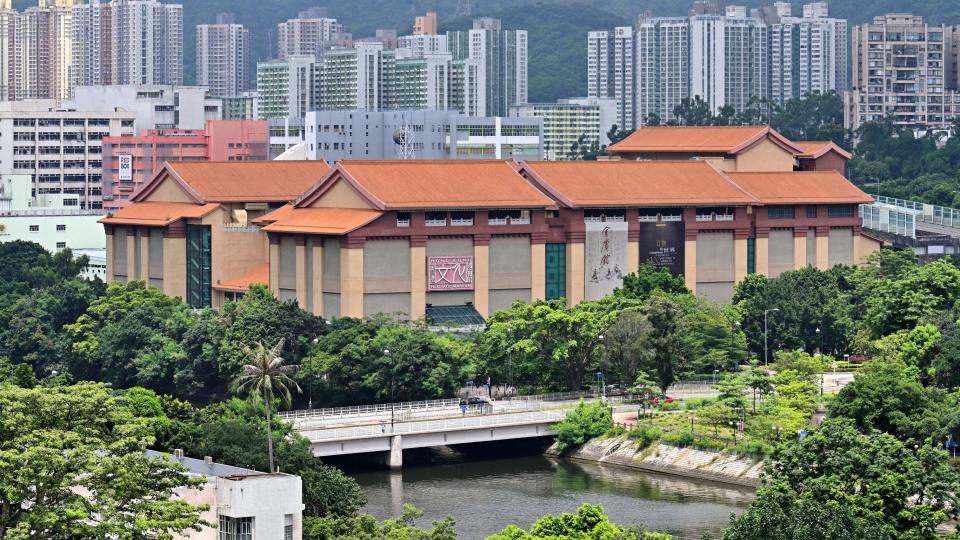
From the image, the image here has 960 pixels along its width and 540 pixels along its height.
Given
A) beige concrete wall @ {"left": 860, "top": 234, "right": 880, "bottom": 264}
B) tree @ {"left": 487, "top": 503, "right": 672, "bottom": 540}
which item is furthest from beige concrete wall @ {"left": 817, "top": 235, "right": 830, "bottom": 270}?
tree @ {"left": 487, "top": 503, "right": 672, "bottom": 540}

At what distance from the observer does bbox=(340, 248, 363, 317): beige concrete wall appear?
89250 mm

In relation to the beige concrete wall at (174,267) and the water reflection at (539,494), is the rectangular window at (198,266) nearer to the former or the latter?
the beige concrete wall at (174,267)

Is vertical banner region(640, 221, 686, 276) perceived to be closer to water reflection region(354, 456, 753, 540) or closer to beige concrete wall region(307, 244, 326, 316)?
beige concrete wall region(307, 244, 326, 316)

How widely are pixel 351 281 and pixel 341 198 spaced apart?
4.58 m

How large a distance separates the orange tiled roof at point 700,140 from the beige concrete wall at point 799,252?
5634 millimetres

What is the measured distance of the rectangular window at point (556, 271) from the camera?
95438mm

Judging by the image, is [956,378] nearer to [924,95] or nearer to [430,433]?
[430,433]

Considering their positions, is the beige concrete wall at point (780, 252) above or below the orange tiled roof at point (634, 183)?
below

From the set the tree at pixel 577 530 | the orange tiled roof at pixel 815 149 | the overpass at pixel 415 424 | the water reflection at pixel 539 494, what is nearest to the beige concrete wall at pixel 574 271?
the overpass at pixel 415 424

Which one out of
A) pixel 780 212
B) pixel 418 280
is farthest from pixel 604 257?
pixel 418 280

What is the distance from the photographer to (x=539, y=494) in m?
67.9

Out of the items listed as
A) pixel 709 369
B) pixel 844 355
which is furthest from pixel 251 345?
pixel 844 355

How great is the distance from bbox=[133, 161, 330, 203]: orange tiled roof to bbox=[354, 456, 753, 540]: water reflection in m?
27.5

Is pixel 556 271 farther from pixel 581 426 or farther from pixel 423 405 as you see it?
pixel 581 426
